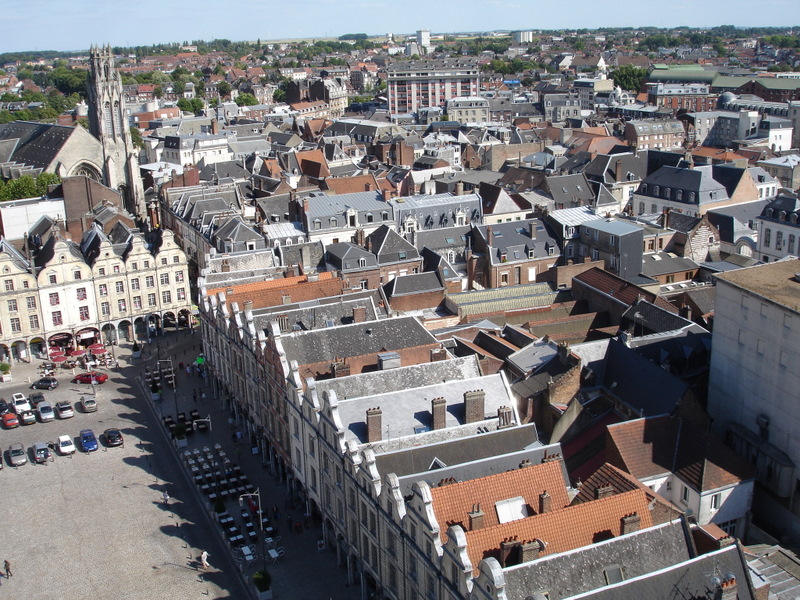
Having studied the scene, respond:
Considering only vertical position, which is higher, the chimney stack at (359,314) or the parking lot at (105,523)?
the chimney stack at (359,314)

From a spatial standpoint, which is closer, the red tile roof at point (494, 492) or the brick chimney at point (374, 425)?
the red tile roof at point (494, 492)

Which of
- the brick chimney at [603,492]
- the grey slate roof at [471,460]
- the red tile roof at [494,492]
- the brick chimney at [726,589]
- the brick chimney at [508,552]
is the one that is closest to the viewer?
the brick chimney at [726,589]

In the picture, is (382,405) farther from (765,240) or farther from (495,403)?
(765,240)

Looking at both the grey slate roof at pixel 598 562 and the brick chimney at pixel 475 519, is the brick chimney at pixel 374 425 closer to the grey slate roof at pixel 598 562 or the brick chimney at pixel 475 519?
A: the brick chimney at pixel 475 519

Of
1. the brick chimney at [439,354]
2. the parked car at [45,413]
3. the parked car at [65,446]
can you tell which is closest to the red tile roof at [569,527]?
the brick chimney at [439,354]

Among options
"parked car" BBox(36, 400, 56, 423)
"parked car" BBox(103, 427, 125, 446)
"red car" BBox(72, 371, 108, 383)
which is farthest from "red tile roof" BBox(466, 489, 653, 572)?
"red car" BBox(72, 371, 108, 383)

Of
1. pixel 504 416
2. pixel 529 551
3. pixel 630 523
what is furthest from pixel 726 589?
pixel 504 416

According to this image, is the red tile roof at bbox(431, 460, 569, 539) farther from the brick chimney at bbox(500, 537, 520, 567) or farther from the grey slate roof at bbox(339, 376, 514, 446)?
the grey slate roof at bbox(339, 376, 514, 446)
